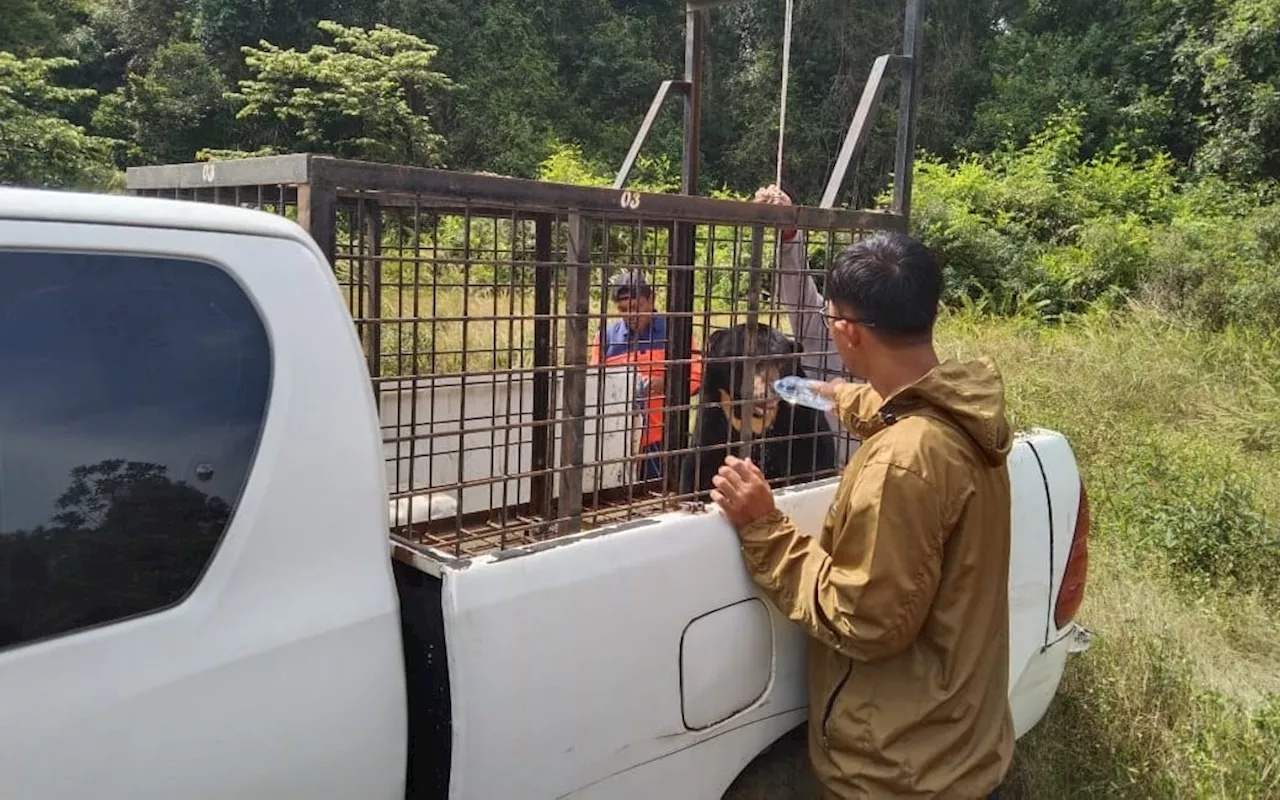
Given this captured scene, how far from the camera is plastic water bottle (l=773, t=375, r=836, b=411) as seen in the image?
2.71 meters

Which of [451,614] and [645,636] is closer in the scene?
[451,614]

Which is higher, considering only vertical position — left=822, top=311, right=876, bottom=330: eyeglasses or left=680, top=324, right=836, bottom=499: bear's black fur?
left=822, top=311, right=876, bottom=330: eyeglasses

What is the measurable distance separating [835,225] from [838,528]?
120cm

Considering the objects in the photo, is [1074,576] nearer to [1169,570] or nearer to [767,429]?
[767,429]

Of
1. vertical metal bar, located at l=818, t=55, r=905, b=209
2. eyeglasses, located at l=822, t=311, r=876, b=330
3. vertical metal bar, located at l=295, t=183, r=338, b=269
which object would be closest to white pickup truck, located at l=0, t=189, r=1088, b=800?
vertical metal bar, located at l=295, t=183, r=338, b=269

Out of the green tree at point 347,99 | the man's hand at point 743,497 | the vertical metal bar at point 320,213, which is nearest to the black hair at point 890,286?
the man's hand at point 743,497

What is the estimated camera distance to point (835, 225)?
295 cm

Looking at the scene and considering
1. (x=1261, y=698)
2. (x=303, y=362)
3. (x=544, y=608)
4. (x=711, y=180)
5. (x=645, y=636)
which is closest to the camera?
(x=303, y=362)

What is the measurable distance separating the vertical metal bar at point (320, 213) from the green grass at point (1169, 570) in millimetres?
2852

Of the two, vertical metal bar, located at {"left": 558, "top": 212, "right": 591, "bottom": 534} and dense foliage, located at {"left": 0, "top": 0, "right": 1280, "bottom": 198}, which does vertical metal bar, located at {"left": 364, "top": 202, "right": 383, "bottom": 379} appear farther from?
dense foliage, located at {"left": 0, "top": 0, "right": 1280, "bottom": 198}

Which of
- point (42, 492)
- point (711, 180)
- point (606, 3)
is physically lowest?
point (42, 492)

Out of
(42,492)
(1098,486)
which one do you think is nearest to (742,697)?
(42,492)

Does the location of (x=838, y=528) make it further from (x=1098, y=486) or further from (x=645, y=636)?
(x=1098, y=486)

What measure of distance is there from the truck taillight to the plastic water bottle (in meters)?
0.77
